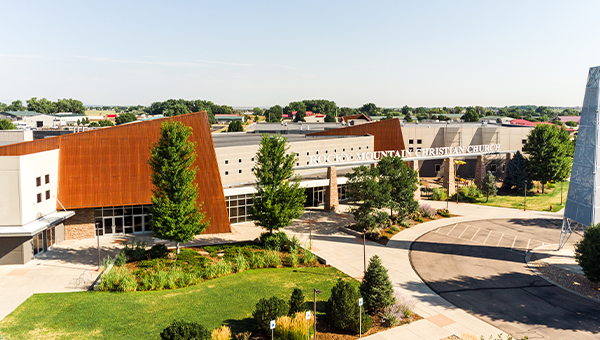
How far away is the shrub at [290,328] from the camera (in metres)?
19.0

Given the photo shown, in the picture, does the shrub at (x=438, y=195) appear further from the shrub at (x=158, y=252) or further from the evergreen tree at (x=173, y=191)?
the shrub at (x=158, y=252)

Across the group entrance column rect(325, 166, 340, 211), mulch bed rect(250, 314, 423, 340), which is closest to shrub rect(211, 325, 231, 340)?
mulch bed rect(250, 314, 423, 340)

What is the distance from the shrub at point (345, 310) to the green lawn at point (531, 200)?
40.5 meters

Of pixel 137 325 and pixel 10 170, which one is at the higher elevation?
pixel 10 170

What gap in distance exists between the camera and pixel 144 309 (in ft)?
75.1

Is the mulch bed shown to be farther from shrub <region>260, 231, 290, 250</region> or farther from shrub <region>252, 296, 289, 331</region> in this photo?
shrub <region>260, 231, 290, 250</region>

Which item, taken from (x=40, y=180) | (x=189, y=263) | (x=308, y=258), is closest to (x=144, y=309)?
(x=189, y=263)

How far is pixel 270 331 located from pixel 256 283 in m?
7.78

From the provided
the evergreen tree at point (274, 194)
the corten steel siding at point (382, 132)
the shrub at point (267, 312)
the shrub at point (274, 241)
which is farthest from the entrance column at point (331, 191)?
the shrub at point (267, 312)

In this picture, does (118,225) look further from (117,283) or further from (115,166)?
(117,283)

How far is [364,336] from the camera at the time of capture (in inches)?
801

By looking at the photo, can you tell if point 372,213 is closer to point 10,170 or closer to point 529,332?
point 529,332

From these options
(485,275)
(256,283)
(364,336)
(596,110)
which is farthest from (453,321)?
(596,110)

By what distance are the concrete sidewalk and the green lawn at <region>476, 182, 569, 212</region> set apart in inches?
121
